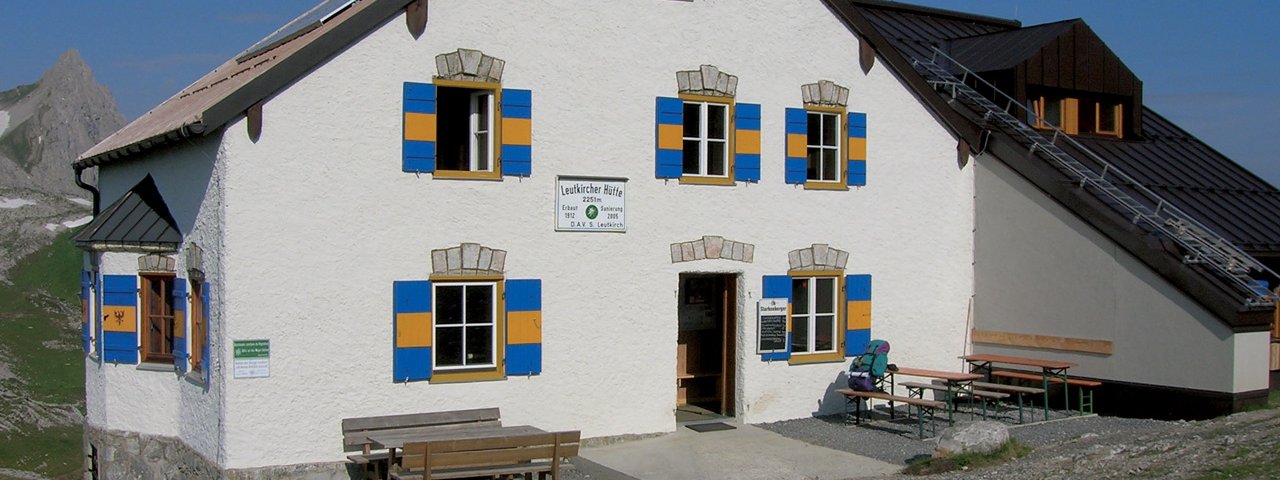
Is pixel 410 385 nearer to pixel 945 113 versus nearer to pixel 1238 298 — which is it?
pixel 945 113

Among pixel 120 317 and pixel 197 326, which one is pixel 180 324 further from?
pixel 120 317

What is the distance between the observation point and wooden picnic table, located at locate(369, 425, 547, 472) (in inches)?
456

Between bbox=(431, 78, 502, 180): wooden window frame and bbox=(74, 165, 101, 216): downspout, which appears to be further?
bbox=(74, 165, 101, 216): downspout

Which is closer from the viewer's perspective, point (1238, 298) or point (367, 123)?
point (367, 123)

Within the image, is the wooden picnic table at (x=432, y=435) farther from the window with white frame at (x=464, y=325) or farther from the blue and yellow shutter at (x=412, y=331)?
the window with white frame at (x=464, y=325)

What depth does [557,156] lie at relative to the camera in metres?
13.6

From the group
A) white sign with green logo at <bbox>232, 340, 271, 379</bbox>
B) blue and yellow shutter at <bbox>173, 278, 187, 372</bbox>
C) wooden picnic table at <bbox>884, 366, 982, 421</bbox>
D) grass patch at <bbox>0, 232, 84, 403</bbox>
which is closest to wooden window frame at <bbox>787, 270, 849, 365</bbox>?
wooden picnic table at <bbox>884, 366, 982, 421</bbox>

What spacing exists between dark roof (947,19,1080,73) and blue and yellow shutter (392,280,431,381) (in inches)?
391

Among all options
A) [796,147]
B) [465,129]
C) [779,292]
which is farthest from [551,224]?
[796,147]

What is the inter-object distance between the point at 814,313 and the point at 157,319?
7628 millimetres

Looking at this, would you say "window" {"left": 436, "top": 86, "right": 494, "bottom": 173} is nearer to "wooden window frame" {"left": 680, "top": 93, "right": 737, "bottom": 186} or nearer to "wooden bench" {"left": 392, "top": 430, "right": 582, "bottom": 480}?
"wooden window frame" {"left": 680, "top": 93, "right": 737, "bottom": 186}

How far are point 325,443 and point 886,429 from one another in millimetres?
6433

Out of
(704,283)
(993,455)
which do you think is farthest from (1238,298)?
(704,283)

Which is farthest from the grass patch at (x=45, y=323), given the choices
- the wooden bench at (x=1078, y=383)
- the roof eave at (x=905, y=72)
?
the wooden bench at (x=1078, y=383)
